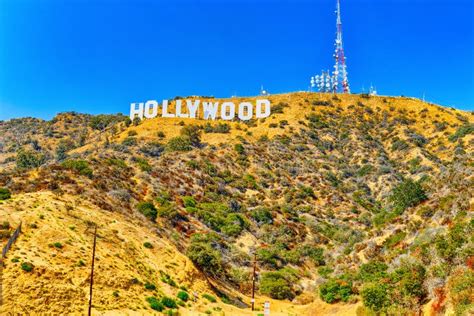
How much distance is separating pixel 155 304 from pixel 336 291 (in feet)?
57.7

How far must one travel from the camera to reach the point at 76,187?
48.3 meters

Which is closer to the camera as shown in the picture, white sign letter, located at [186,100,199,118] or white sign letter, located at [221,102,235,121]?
white sign letter, located at [186,100,199,118]

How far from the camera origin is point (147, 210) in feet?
174

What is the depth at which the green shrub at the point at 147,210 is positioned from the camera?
52.5 m

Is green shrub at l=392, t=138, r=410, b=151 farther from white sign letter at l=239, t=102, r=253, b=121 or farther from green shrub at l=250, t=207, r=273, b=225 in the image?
green shrub at l=250, t=207, r=273, b=225

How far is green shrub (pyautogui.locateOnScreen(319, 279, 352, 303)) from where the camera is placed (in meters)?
39.1

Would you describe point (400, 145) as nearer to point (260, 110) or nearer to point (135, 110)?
point (260, 110)

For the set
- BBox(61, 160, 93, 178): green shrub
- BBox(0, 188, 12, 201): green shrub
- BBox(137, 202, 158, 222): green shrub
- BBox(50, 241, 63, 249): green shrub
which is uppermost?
BBox(61, 160, 93, 178): green shrub

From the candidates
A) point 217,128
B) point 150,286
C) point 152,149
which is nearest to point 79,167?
point 150,286

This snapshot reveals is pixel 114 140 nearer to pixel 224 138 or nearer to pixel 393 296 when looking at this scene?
pixel 224 138

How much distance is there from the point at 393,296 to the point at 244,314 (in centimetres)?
1304

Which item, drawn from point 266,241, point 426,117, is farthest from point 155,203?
point 426,117

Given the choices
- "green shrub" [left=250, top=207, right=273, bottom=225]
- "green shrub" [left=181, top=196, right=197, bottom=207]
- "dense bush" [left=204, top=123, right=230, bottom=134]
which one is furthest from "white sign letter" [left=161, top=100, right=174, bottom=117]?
"green shrub" [left=250, top=207, right=273, bottom=225]

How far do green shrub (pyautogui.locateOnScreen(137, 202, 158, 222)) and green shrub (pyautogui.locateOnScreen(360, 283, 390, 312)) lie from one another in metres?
28.6
